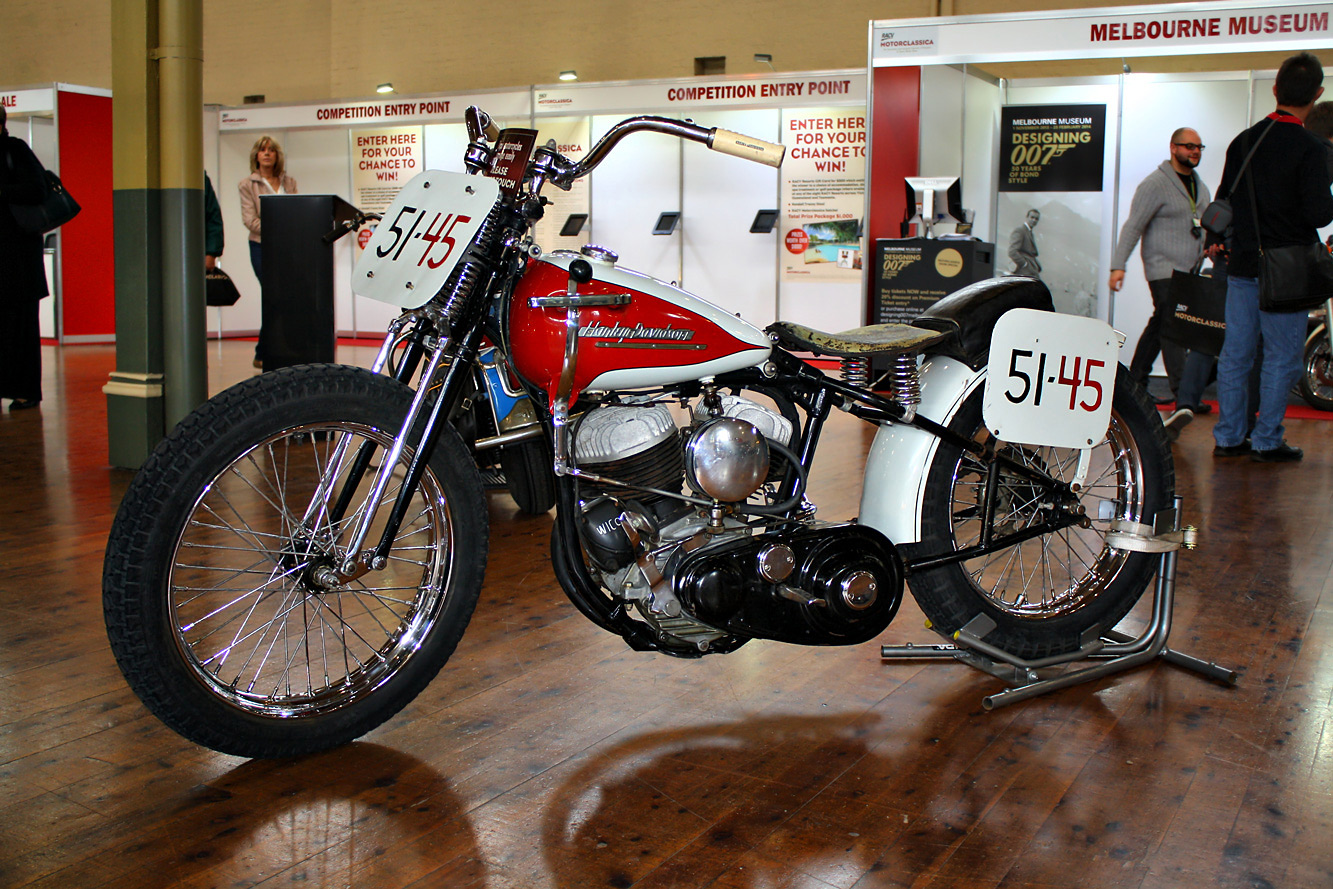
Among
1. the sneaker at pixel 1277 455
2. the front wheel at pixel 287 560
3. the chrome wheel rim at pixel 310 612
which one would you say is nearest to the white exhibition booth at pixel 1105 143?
the sneaker at pixel 1277 455

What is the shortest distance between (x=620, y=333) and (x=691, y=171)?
903 centimetres

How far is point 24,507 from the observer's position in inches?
157

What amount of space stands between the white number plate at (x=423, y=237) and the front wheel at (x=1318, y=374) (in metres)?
6.46

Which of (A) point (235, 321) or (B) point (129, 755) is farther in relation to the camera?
(A) point (235, 321)

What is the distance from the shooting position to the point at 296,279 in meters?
5.38

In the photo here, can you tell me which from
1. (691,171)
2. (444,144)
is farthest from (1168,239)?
(444,144)

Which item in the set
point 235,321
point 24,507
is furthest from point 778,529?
point 235,321

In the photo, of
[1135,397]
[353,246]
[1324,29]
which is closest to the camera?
[1135,397]

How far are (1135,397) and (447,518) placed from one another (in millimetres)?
1574

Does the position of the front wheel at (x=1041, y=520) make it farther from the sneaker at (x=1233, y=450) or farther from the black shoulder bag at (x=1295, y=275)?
the sneaker at (x=1233, y=450)

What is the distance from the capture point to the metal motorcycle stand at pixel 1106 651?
93.5 inches

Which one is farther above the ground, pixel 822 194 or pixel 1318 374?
pixel 822 194

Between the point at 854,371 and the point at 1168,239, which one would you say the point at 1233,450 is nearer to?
the point at 1168,239

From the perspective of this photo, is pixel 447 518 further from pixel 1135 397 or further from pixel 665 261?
pixel 665 261
